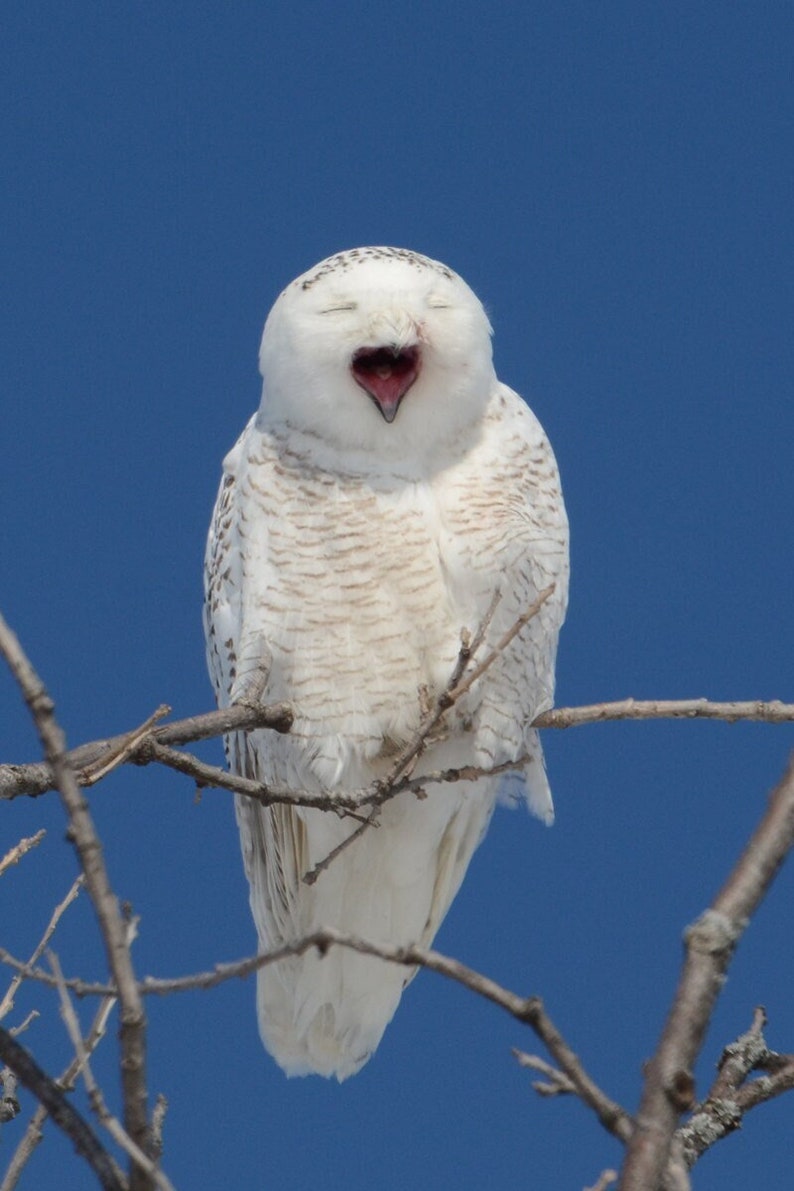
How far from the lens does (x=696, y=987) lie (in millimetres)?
1584

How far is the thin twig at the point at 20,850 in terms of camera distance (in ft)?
8.60

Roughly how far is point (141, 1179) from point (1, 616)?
58cm

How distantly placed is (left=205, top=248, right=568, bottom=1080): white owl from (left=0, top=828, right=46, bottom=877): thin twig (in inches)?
48.3

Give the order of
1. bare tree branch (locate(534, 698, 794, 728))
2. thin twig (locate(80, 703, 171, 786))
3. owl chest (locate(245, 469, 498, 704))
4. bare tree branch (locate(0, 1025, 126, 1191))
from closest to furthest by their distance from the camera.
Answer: bare tree branch (locate(0, 1025, 126, 1191)) → thin twig (locate(80, 703, 171, 786)) → bare tree branch (locate(534, 698, 794, 728)) → owl chest (locate(245, 469, 498, 704))

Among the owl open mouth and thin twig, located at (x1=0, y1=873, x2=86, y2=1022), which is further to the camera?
the owl open mouth

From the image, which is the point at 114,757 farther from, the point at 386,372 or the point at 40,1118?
the point at 386,372

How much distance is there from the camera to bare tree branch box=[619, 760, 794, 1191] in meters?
1.54

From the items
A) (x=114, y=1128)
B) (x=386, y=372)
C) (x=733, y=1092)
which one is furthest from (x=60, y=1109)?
(x=386, y=372)

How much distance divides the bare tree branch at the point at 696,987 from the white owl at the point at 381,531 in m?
2.38

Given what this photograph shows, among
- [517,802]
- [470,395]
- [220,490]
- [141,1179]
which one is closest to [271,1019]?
[517,802]

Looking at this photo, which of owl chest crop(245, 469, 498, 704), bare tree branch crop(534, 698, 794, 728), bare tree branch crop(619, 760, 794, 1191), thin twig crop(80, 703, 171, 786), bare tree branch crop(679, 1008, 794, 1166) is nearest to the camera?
bare tree branch crop(619, 760, 794, 1191)

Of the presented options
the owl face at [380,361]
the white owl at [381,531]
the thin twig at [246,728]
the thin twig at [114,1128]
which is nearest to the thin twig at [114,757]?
the thin twig at [246,728]

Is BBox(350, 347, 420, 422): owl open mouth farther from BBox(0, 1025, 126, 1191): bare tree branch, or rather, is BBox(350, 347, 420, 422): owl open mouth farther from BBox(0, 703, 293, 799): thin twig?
BBox(0, 1025, 126, 1191): bare tree branch

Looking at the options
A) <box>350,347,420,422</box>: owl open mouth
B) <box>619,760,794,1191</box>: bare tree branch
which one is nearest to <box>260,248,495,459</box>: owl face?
<box>350,347,420,422</box>: owl open mouth
